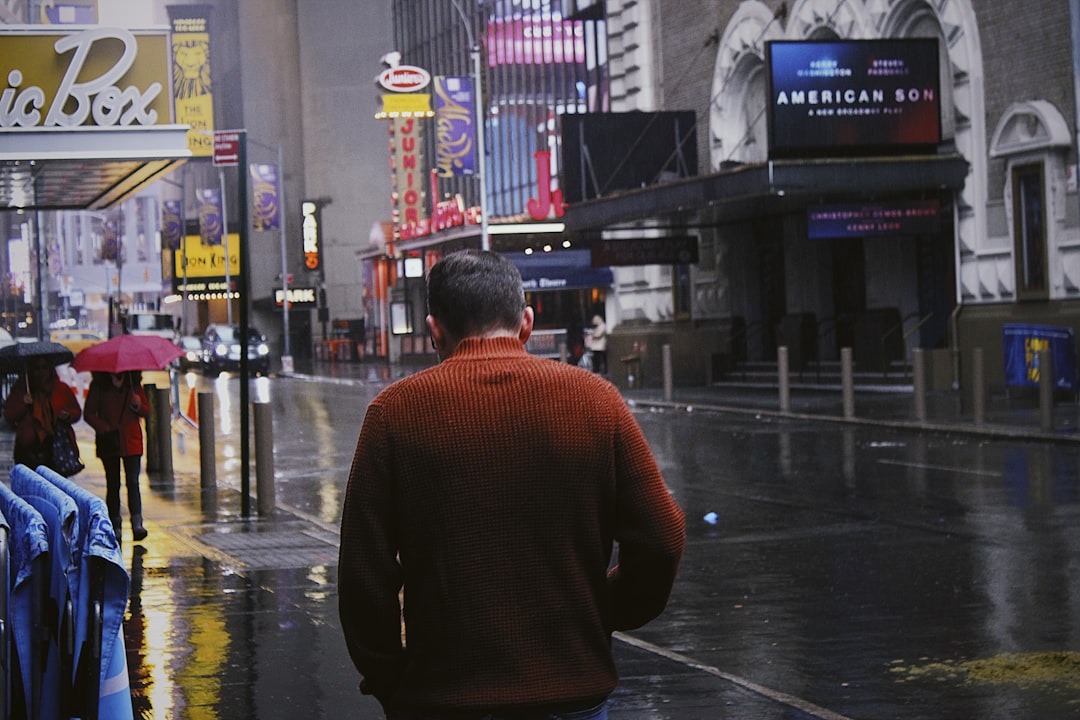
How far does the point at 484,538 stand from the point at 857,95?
90.8 ft

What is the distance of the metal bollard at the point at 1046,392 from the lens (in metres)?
20.4

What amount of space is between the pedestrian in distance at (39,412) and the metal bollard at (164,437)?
21.8 ft

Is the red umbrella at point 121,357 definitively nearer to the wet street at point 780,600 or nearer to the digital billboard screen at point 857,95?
the wet street at point 780,600

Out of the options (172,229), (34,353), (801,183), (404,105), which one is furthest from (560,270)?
(172,229)

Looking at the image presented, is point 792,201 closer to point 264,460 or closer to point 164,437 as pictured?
point 164,437

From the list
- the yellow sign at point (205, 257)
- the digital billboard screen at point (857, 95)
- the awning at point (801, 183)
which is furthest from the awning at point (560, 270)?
the yellow sign at point (205, 257)

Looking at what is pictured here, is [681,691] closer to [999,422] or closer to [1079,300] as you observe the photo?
[999,422]

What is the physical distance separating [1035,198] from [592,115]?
1205 centimetres

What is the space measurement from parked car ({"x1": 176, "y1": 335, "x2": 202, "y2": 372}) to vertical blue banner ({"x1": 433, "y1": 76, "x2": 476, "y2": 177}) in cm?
1920

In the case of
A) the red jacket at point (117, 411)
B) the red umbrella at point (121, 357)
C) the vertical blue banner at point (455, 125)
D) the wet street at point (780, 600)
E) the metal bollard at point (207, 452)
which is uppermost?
the vertical blue banner at point (455, 125)

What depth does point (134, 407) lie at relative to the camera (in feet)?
46.7

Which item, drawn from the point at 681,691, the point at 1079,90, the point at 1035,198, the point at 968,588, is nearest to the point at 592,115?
the point at 1035,198

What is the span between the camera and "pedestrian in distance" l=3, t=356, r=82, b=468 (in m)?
12.6

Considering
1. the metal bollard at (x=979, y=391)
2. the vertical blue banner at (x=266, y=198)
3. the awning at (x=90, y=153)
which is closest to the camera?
the awning at (x=90, y=153)
